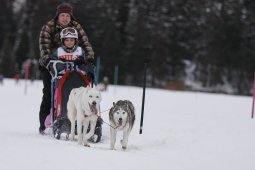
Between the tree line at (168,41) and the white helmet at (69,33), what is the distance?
44341mm

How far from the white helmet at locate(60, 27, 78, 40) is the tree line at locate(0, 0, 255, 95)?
4434 cm

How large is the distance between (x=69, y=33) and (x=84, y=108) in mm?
1473

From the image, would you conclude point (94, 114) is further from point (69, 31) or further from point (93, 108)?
point (69, 31)

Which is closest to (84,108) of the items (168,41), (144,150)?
(144,150)

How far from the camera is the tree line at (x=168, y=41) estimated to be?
55156mm

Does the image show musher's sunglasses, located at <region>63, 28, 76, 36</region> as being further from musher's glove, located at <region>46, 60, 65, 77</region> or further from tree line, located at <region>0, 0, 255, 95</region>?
tree line, located at <region>0, 0, 255, 95</region>

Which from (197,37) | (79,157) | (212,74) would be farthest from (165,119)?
(197,37)

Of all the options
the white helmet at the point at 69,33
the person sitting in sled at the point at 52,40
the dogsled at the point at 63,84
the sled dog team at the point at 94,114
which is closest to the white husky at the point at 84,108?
the sled dog team at the point at 94,114

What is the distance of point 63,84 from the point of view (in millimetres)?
7504

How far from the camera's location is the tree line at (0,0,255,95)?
2172 inches

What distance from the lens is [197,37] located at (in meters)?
59.4

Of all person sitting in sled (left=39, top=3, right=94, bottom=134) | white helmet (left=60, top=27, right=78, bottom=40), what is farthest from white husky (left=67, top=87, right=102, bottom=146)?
person sitting in sled (left=39, top=3, right=94, bottom=134)

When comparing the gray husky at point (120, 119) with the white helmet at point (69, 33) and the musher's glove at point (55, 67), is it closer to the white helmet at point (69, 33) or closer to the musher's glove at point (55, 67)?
the musher's glove at point (55, 67)

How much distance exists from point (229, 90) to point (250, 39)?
6.32 metres
